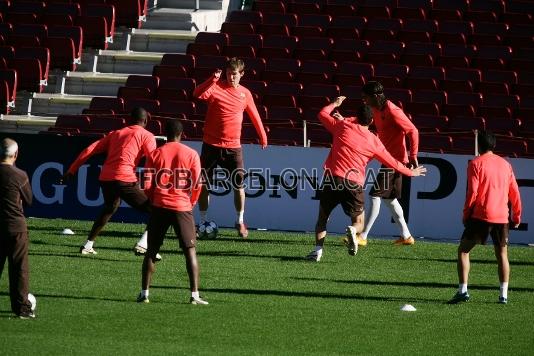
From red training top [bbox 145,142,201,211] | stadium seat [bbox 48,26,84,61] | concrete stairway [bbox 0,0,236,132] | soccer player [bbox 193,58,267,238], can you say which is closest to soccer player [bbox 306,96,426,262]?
soccer player [bbox 193,58,267,238]

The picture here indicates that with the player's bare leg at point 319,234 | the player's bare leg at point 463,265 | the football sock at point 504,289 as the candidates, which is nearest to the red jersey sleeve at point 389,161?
the player's bare leg at point 319,234

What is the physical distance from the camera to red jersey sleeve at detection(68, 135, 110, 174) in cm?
1535

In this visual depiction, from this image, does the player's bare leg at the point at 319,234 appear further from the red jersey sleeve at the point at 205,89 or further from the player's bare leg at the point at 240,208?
the red jersey sleeve at the point at 205,89

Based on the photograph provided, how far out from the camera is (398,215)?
1827 cm

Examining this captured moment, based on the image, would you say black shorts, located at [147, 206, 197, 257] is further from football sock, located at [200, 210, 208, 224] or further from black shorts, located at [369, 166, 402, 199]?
black shorts, located at [369, 166, 402, 199]

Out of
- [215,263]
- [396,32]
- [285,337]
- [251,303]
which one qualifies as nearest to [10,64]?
[396,32]

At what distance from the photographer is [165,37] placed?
2602 cm

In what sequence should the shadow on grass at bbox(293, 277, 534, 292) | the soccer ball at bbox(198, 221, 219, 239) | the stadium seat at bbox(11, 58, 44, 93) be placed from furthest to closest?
the stadium seat at bbox(11, 58, 44, 93) < the soccer ball at bbox(198, 221, 219, 239) < the shadow on grass at bbox(293, 277, 534, 292)

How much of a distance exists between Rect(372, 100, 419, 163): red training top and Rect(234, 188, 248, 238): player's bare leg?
2090mm

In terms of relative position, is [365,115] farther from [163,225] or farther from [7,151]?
[7,151]

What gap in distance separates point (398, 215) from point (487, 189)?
15.6 feet

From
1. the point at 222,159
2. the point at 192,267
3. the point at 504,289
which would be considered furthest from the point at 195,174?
the point at 222,159

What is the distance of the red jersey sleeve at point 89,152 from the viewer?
15352 mm

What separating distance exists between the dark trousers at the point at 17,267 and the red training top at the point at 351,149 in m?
5.26
